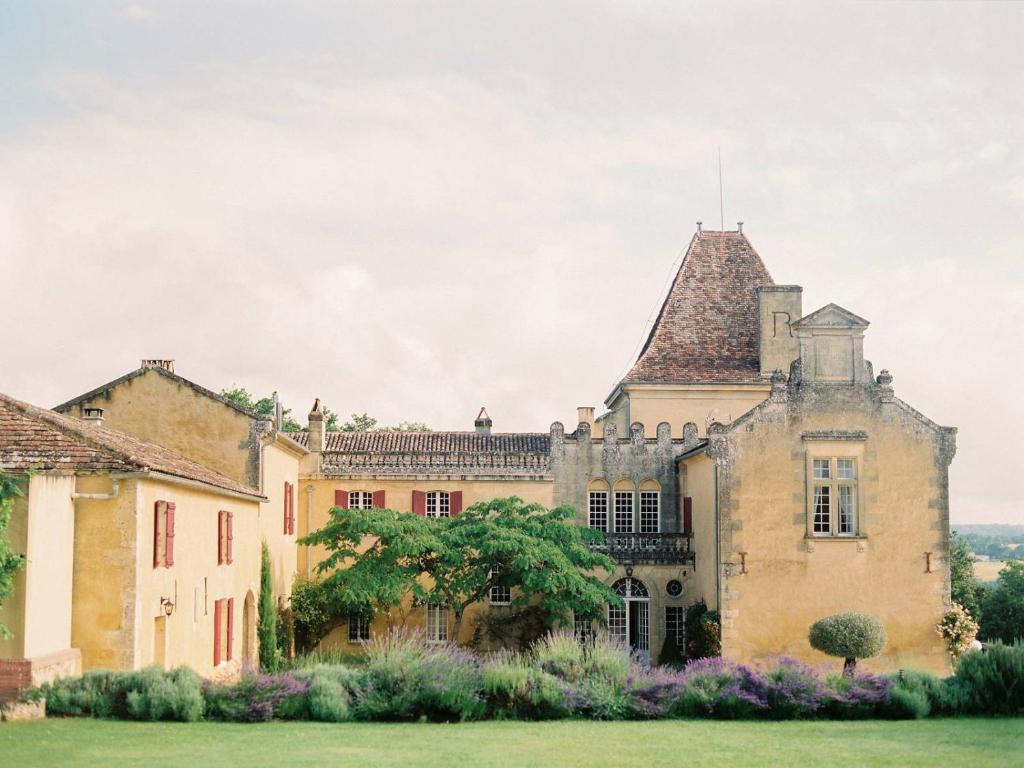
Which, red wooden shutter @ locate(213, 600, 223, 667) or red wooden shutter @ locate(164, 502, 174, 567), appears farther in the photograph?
red wooden shutter @ locate(213, 600, 223, 667)

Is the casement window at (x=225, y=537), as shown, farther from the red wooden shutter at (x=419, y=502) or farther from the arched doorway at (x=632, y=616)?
the arched doorway at (x=632, y=616)

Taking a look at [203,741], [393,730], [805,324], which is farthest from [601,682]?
[805,324]

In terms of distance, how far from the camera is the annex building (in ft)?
69.8

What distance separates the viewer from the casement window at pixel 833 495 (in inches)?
1366

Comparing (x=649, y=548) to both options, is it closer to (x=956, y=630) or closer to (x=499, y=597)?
(x=499, y=597)

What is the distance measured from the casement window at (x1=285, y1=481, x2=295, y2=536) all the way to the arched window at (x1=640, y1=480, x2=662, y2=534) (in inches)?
442

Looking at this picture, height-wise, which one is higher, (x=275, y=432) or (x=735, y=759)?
(x=275, y=432)

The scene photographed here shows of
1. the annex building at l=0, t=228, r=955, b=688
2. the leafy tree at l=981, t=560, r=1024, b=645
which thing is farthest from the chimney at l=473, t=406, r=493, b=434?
the leafy tree at l=981, t=560, r=1024, b=645

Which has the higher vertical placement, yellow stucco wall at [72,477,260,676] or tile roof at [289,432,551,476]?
tile roof at [289,432,551,476]

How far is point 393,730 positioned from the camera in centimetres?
1952

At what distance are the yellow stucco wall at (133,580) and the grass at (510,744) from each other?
2.47 m

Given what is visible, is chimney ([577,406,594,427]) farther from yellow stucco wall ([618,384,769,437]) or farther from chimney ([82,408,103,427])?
chimney ([82,408,103,427])

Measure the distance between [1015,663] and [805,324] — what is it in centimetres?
1383

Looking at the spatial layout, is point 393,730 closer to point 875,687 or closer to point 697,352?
point 875,687
